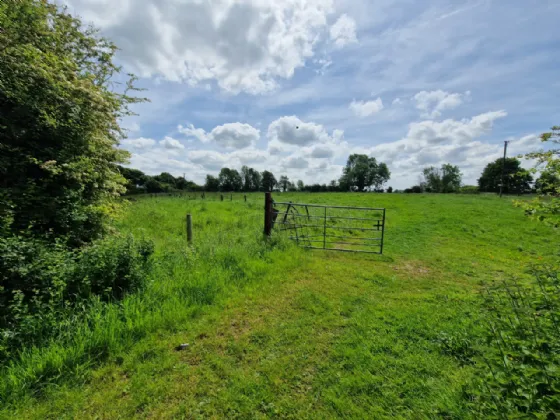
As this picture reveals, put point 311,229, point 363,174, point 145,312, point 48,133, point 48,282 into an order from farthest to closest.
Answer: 1. point 363,174
2. point 311,229
3. point 48,133
4. point 145,312
5. point 48,282

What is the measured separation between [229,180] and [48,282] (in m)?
77.9

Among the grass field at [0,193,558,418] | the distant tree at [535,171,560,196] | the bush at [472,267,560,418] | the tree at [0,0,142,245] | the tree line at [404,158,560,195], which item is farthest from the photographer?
the tree line at [404,158,560,195]

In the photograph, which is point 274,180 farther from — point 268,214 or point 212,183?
point 268,214

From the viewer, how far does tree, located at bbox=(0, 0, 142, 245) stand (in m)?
3.42

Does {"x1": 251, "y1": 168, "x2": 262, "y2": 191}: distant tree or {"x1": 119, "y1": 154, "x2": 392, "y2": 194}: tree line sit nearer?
{"x1": 119, "y1": 154, "x2": 392, "y2": 194}: tree line

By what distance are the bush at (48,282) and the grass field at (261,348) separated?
31cm

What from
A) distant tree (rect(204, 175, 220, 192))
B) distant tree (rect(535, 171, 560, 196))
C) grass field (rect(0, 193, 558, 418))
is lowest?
grass field (rect(0, 193, 558, 418))

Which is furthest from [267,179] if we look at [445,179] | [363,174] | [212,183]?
[445,179]

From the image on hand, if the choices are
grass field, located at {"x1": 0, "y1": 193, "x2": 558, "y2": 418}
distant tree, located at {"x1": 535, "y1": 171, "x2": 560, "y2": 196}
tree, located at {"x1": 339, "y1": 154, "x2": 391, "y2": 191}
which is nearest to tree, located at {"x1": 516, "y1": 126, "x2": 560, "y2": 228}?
distant tree, located at {"x1": 535, "y1": 171, "x2": 560, "y2": 196}

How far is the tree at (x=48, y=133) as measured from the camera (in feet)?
11.2

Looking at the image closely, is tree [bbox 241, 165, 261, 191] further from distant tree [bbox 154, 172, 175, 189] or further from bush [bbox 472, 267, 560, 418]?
bush [bbox 472, 267, 560, 418]

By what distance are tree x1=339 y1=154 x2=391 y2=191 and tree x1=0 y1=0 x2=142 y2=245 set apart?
70.5 meters

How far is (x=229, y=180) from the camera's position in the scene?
78.6 m

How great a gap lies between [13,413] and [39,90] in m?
4.51
